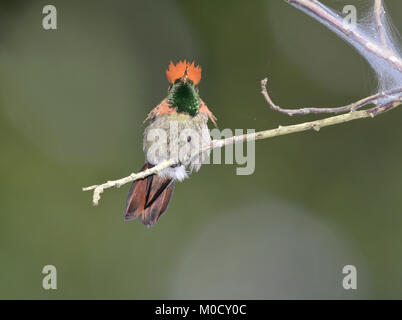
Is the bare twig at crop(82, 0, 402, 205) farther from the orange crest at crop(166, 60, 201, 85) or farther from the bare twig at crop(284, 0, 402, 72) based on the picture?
the orange crest at crop(166, 60, 201, 85)

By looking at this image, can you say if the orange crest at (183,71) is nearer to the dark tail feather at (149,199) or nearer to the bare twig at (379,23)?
the dark tail feather at (149,199)

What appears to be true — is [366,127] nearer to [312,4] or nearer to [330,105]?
[330,105]

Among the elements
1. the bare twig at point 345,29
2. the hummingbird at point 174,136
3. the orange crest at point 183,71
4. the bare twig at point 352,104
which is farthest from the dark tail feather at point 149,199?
the bare twig at point 345,29

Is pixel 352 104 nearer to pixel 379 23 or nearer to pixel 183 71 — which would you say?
pixel 379 23

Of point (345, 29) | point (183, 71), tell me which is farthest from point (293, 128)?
point (183, 71)

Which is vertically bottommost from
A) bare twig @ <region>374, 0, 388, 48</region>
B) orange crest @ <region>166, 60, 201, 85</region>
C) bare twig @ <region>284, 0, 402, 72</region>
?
bare twig @ <region>284, 0, 402, 72</region>

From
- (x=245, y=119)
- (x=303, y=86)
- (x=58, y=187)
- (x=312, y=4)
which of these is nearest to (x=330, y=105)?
(x=303, y=86)

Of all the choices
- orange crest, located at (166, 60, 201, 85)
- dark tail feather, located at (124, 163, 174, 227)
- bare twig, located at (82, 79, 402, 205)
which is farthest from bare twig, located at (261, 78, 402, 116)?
dark tail feather, located at (124, 163, 174, 227)
